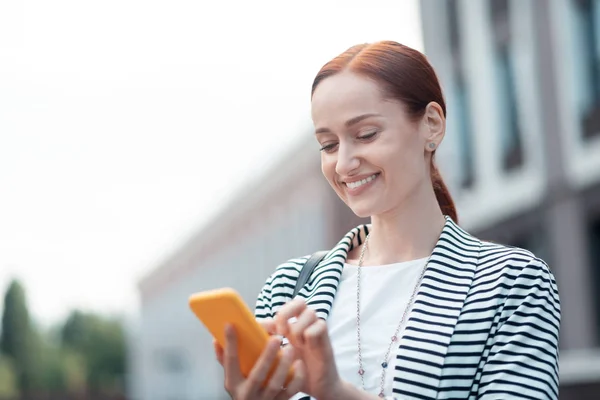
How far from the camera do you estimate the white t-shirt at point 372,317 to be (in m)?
2.52

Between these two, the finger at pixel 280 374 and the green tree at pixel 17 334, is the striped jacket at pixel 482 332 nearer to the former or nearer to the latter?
the finger at pixel 280 374

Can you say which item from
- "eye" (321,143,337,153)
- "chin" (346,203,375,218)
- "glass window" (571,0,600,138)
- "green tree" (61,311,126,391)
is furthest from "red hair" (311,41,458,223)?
"green tree" (61,311,126,391)

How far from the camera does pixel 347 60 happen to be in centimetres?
264

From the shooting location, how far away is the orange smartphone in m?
2.15

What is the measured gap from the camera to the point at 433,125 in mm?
2668

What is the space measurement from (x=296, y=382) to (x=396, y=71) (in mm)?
844

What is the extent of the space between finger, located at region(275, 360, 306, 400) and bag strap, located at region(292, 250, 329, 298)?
553 mm

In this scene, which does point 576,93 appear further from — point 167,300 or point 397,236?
point 167,300

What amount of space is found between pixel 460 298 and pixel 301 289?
47 cm

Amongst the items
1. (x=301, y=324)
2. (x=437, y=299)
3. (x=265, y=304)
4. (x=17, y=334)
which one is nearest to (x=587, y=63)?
(x=265, y=304)

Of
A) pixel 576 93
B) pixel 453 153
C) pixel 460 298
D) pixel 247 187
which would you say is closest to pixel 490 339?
pixel 460 298

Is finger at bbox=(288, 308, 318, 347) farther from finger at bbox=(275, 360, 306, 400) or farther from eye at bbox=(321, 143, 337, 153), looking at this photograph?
eye at bbox=(321, 143, 337, 153)

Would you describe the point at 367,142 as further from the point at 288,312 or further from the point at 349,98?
the point at 288,312

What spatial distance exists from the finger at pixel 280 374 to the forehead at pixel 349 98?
2.15ft
